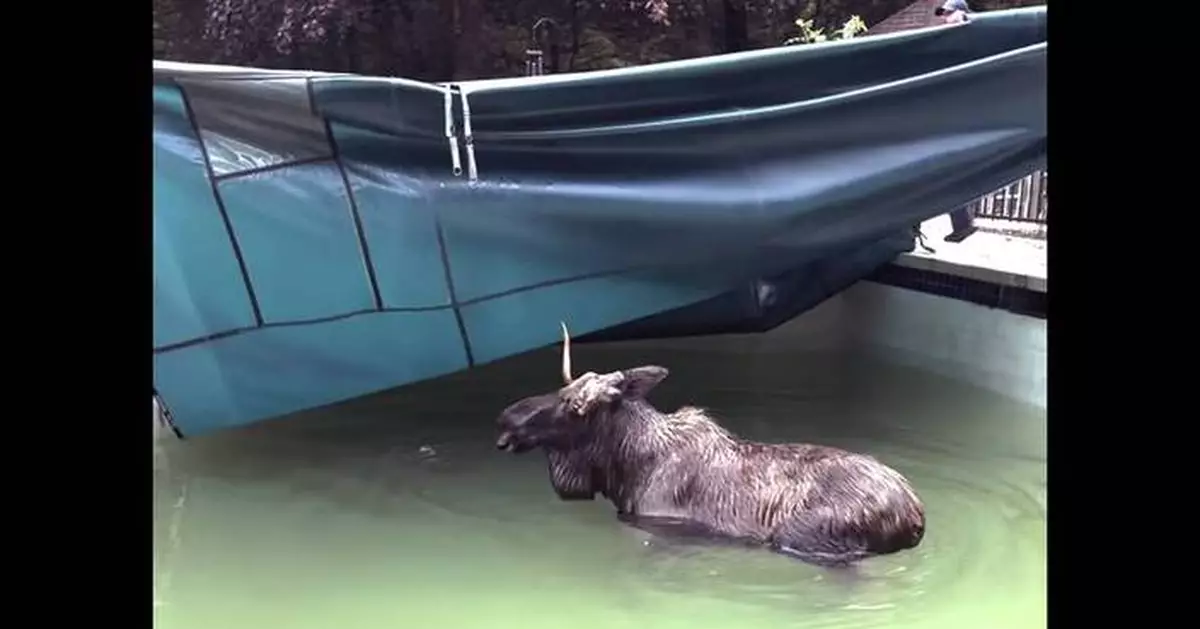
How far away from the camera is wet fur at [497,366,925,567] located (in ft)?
10.6

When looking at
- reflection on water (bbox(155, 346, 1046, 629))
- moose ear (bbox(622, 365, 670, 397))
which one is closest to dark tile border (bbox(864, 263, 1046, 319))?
reflection on water (bbox(155, 346, 1046, 629))

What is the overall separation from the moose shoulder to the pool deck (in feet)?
5.89

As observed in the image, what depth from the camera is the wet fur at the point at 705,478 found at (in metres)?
3.23

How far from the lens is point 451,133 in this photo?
3.56 metres

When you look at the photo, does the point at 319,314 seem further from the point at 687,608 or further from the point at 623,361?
the point at 623,361

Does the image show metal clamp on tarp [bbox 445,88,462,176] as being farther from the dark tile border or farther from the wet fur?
the dark tile border

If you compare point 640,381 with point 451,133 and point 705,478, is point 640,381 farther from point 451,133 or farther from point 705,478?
point 451,133

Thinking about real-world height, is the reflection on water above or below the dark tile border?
below

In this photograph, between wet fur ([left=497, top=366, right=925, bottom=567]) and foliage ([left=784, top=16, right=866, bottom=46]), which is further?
foliage ([left=784, top=16, right=866, bottom=46])

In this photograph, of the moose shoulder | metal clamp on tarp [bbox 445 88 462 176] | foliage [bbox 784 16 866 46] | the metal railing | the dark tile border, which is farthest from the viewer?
foliage [bbox 784 16 866 46]

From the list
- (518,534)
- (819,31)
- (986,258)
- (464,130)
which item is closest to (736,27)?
(819,31)

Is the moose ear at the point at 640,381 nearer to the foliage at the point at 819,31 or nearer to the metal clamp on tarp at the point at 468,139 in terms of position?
the metal clamp on tarp at the point at 468,139

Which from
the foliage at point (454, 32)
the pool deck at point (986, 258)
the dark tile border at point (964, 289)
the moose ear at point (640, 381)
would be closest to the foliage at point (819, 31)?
the foliage at point (454, 32)

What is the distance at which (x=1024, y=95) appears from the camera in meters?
3.61
